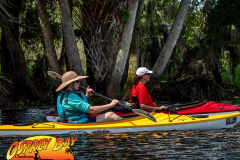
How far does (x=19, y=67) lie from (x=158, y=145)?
9.13 m

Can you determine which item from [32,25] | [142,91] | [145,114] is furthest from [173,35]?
[32,25]

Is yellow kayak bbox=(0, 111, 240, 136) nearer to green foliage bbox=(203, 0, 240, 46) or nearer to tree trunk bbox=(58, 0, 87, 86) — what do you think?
tree trunk bbox=(58, 0, 87, 86)

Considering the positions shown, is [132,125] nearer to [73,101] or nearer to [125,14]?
[73,101]

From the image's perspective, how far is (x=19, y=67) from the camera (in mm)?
12914

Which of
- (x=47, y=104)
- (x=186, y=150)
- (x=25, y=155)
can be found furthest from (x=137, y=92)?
(x=47, y=104)

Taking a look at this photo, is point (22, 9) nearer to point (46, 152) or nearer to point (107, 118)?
point (107, 118)

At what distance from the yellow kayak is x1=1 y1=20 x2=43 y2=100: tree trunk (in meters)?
6.94

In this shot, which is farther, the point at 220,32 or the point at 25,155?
the point at 220,32

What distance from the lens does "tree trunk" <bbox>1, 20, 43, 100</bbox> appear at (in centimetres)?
1246

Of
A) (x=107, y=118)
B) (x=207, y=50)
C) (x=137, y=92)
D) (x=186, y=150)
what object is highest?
(x=207, y=50)

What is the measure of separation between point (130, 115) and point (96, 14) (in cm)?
462

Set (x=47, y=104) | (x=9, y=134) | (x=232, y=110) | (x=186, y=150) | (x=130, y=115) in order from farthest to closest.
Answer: (x=47, y=104), (x=232, y=110), (x=130, y=115), (x=9, y=134), (x=186, y=150)

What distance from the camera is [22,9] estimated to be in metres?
14.0

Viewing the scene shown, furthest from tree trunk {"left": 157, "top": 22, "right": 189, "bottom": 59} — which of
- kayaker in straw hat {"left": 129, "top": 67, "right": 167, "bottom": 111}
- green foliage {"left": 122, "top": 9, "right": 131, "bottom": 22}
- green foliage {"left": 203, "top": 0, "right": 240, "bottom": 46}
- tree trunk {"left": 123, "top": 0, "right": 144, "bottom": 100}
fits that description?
kayaker in straw hat {"left": 129, "top": 67, "right": 167, "bottom": 111}
